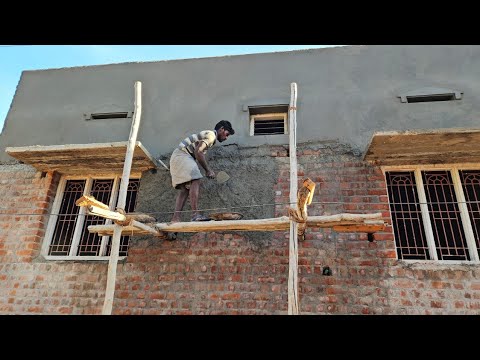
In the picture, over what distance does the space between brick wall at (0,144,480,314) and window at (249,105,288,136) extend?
50cm

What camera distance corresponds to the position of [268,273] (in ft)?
14.4

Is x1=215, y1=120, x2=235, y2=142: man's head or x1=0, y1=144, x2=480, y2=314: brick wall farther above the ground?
x1=215, y1=120, x2=235, y2=142: man's head

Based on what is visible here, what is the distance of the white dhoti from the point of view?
4.52 meters

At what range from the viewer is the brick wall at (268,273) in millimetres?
4109

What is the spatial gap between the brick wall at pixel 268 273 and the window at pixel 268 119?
501 mm

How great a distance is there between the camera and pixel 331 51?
566 cm

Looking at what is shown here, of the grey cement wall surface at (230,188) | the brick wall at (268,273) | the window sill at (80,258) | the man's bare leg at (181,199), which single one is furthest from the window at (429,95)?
the window sill at (80,258)

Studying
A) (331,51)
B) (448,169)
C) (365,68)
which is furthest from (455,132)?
(331,51)

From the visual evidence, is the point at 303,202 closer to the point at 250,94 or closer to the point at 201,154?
the point at 201,154

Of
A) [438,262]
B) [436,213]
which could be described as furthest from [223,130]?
[438,262]

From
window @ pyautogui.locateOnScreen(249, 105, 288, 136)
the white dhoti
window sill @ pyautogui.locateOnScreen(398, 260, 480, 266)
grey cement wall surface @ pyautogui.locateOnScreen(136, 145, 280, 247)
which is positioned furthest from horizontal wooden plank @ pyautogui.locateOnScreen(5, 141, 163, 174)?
window sill @ pyautogui.locateOnScreen(398, 260, 480, 266)

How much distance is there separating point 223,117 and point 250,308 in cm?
274

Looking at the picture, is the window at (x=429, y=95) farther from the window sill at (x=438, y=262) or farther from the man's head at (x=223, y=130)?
the man's head at (x=223, y=130)

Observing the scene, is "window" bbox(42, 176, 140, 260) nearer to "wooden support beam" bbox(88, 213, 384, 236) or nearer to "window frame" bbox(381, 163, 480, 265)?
"wooden support beam" bbox(88, 213, 384, 236)
